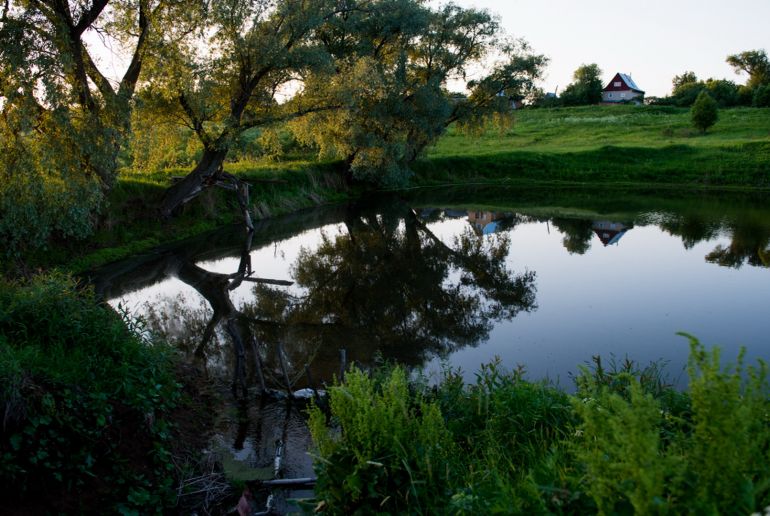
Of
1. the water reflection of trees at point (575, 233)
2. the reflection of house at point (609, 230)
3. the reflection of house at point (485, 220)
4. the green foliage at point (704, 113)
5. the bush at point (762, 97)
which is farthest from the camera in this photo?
the bush at point (762, 97)

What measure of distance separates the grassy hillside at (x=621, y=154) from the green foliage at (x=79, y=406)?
129 feet

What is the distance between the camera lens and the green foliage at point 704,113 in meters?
53.3

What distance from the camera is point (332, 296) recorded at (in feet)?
50.6

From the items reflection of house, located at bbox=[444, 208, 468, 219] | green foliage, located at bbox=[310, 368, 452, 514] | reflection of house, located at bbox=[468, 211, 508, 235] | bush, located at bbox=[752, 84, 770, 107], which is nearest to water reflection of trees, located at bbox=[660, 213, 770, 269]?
reflection of house, located at bbox=[468, 211, 508, 235]

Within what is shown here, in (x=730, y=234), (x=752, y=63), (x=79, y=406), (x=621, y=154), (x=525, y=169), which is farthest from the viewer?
(x=752, y=63)

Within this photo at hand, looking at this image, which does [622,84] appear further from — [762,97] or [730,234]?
[730,234]

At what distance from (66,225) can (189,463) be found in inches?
394

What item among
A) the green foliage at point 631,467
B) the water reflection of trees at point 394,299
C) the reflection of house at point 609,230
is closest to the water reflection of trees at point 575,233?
the reflection of house at point 609,230

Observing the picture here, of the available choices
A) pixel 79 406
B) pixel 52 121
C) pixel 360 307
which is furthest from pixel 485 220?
pixel 79 406

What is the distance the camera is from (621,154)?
158 feet

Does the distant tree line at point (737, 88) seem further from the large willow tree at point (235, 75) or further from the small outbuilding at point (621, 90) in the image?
the large willow tree at point (235, 75)

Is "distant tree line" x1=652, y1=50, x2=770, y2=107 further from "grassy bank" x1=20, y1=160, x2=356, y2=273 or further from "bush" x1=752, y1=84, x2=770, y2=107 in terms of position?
"grassy bank" x1=20, y1=160, x2=356, y2=273

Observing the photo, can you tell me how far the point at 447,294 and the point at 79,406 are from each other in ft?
35.1

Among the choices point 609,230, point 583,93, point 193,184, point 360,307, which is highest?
point 583,93
